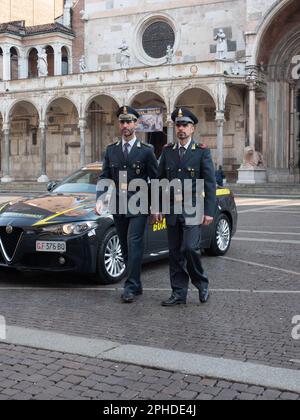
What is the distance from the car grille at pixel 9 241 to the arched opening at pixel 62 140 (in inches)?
1244

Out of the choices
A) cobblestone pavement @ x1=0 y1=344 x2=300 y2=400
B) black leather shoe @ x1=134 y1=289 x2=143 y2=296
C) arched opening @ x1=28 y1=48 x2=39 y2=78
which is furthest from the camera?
arched opening @ x1=28 y1=48 x2=39 y2=78

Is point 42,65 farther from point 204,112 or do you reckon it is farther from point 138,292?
point 138,292

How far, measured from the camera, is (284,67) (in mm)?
32906

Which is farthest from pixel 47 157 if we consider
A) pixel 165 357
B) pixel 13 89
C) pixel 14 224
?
pixel 165 357

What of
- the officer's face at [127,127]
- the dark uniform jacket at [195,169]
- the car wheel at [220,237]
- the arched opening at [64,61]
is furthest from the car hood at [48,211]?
the arched opening at [64,61]

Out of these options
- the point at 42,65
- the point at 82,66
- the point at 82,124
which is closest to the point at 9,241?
the point at 82,124

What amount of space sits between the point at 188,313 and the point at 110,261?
69.0 inches

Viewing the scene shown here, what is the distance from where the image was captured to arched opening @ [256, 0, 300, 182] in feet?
107

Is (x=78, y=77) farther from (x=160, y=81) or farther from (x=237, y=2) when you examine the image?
(x=237, y=2)

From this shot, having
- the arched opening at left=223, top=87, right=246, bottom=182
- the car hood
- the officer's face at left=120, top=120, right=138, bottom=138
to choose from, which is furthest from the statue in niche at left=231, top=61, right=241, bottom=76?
the officer's face at left=120, top=120, right=138, bottom=138

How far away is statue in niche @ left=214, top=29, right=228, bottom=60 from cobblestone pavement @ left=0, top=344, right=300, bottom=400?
28154 millimetres

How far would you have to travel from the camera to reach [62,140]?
3938 centimetres

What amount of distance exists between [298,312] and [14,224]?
3523 mm

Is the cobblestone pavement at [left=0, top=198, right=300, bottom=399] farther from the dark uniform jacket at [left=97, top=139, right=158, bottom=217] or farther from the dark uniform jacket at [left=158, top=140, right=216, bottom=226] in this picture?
the dark uniform jacket at [left=97, top=139, right=158, bottom=217]
